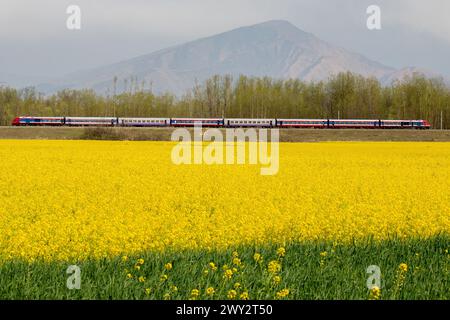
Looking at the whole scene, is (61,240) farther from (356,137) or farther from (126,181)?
(356,137)

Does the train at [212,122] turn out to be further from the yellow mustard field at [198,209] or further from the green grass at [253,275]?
the green grass at [253,275]

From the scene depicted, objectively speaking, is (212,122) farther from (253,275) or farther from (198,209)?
(253,275)

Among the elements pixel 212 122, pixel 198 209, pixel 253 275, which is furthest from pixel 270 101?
pixel 253 275

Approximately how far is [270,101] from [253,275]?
10225cm

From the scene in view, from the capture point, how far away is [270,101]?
355ft

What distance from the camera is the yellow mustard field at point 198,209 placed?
9117 mm

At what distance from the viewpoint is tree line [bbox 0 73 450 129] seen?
100750mm

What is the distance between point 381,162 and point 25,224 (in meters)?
20.5

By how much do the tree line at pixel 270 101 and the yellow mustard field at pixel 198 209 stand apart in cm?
8176

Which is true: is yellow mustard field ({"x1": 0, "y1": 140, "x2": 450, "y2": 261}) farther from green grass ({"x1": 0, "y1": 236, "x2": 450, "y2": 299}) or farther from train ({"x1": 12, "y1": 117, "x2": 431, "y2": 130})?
train ({"x1": 12, "y1": 117, "x2": 431, "y2": 130})

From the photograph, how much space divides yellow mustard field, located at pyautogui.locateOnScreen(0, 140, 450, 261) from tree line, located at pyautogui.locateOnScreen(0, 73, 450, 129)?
81.8 metres

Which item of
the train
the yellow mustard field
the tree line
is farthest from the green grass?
the tree line

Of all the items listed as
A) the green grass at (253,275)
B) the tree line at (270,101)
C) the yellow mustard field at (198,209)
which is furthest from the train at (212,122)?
the green grass at (253,275)

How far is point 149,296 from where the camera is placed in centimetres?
607
